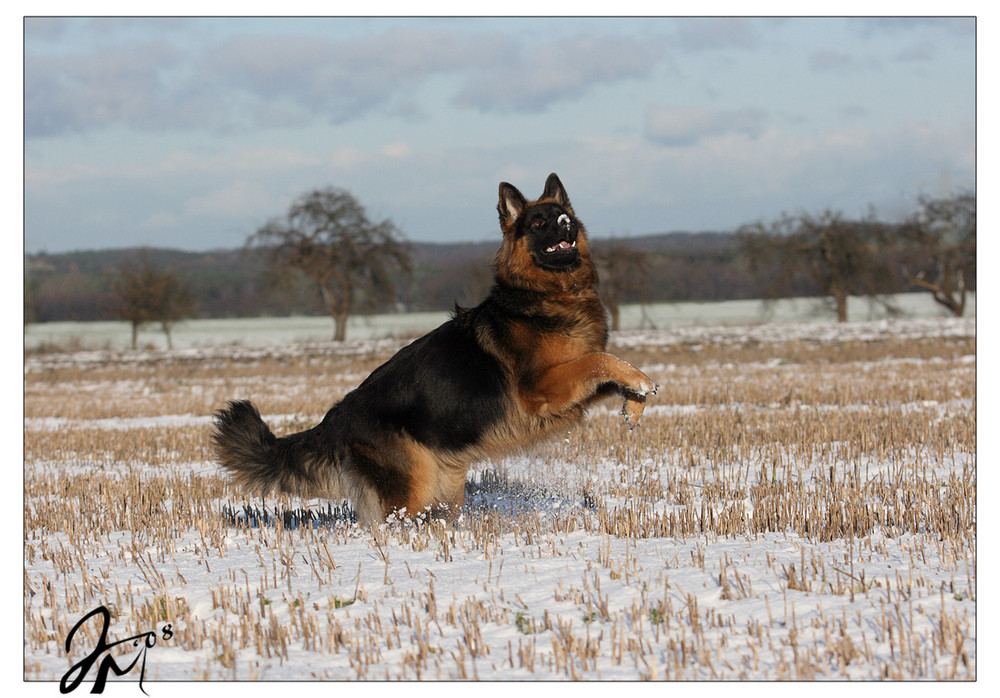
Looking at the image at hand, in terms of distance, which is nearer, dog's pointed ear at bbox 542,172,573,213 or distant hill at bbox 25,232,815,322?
dog's pointed ear at bbox 542,172,573,213

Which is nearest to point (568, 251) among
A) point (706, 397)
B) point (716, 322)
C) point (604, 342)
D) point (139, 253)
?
point (604, 342)

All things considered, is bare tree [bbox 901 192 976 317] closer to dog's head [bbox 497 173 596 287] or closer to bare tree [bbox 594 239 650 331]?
bare tree [bbox 594 239 650 331]

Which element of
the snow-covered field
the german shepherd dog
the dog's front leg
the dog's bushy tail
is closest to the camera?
the snow-covered field

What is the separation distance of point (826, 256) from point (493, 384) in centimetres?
4860

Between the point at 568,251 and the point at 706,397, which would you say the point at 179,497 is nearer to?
the point at 568,251

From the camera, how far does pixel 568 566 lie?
450cm

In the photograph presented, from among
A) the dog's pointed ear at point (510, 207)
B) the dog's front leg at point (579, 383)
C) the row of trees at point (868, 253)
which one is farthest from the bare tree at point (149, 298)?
the dog's front leg at point (579, 383)

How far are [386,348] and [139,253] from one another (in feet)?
93.6

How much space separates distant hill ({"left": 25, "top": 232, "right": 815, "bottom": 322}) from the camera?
1887 inches

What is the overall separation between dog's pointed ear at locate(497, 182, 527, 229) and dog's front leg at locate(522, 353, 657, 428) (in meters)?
1.07

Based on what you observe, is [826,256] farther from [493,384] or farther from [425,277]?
[493,384]

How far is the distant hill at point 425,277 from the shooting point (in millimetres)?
47938
